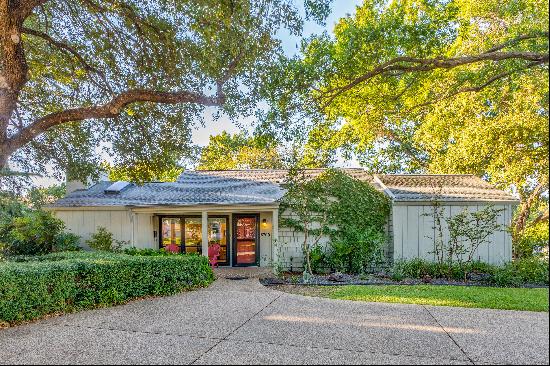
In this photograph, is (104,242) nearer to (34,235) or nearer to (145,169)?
(34,235)

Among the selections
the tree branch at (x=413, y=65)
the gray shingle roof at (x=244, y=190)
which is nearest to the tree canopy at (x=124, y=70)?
the tree branch at (x=413, y=65)

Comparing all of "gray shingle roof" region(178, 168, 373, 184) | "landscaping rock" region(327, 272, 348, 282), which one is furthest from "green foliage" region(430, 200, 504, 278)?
"gray shingle roof" region(178, 168, 373, 184)

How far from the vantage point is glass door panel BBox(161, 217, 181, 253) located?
1443cm

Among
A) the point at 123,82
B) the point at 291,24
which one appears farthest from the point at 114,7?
the point at 291,24

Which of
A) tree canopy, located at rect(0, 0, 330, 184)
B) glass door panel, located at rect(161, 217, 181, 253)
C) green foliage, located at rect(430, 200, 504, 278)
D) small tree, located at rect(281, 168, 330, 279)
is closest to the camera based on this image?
tree canopy, located at rect(0, 0, 330, 184)

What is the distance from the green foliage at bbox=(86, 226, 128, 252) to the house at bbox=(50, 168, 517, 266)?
205 millimetres

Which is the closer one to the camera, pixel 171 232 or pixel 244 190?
pixel 244 190

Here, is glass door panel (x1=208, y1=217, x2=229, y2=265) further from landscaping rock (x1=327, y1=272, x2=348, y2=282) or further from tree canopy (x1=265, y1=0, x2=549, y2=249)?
tree canopy (x1=265, y1=0, x2=549, y2=249)

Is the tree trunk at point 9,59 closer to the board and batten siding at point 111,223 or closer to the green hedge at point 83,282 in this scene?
the green hedge at point 83,282

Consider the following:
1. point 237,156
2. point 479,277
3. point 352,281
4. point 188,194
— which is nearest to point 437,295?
point 352,281

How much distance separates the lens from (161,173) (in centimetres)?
965

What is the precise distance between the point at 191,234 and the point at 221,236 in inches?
49.1

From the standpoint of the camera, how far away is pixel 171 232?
14.5 meters

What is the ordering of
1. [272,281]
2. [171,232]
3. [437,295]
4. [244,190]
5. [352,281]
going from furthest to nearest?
1. [171,232]
2. [244,190]
3. [272,281]
4. [352,281]
5. [437,295]
